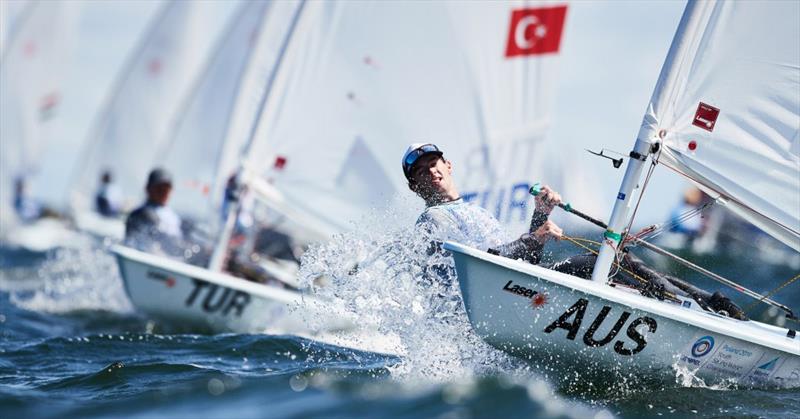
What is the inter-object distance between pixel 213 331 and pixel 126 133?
10156 millimetres

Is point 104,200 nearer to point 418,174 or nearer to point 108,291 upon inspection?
point 108,291

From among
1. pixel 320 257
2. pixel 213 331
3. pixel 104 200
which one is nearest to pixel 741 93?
pixel 320 257

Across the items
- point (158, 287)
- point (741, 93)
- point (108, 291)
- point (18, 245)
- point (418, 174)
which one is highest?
point (741, 93)

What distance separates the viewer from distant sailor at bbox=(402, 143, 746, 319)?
424 centimetres

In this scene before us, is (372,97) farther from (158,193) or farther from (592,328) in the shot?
(592,328)

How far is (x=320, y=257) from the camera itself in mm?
4910

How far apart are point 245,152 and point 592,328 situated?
182 inches

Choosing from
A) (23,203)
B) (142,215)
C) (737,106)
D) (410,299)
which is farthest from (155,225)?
(23,203)

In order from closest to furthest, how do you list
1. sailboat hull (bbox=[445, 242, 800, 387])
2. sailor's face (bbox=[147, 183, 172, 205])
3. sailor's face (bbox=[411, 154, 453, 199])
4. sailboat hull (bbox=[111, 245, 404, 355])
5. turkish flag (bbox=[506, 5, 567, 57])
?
sailboat hull (bbox=[445, 242, 800, 387])
sailor's face (bbox=[411, 154, 453, 199])
sailboat hull (bbox=[111, 245, 404, 355])
sailor's face (bbox=[147, 183, 172, 205])
turkish flag (bbox=[506, 5, 567, 57])

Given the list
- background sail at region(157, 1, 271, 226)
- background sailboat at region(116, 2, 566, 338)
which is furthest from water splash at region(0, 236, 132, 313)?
background sailboat at region(116, 2, 566, 338)

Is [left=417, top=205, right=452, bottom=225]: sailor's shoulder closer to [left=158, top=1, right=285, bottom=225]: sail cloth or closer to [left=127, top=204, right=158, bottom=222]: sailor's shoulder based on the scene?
[left=127, top=204, right=158, bottom=222]: sailor's shoulder

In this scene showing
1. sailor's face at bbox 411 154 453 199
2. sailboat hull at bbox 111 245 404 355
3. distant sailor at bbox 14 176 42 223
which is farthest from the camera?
distant sailor at bbox 14 176 42 223

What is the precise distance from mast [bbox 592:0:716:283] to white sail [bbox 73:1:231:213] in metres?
12.7

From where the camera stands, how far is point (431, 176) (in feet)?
14.4
